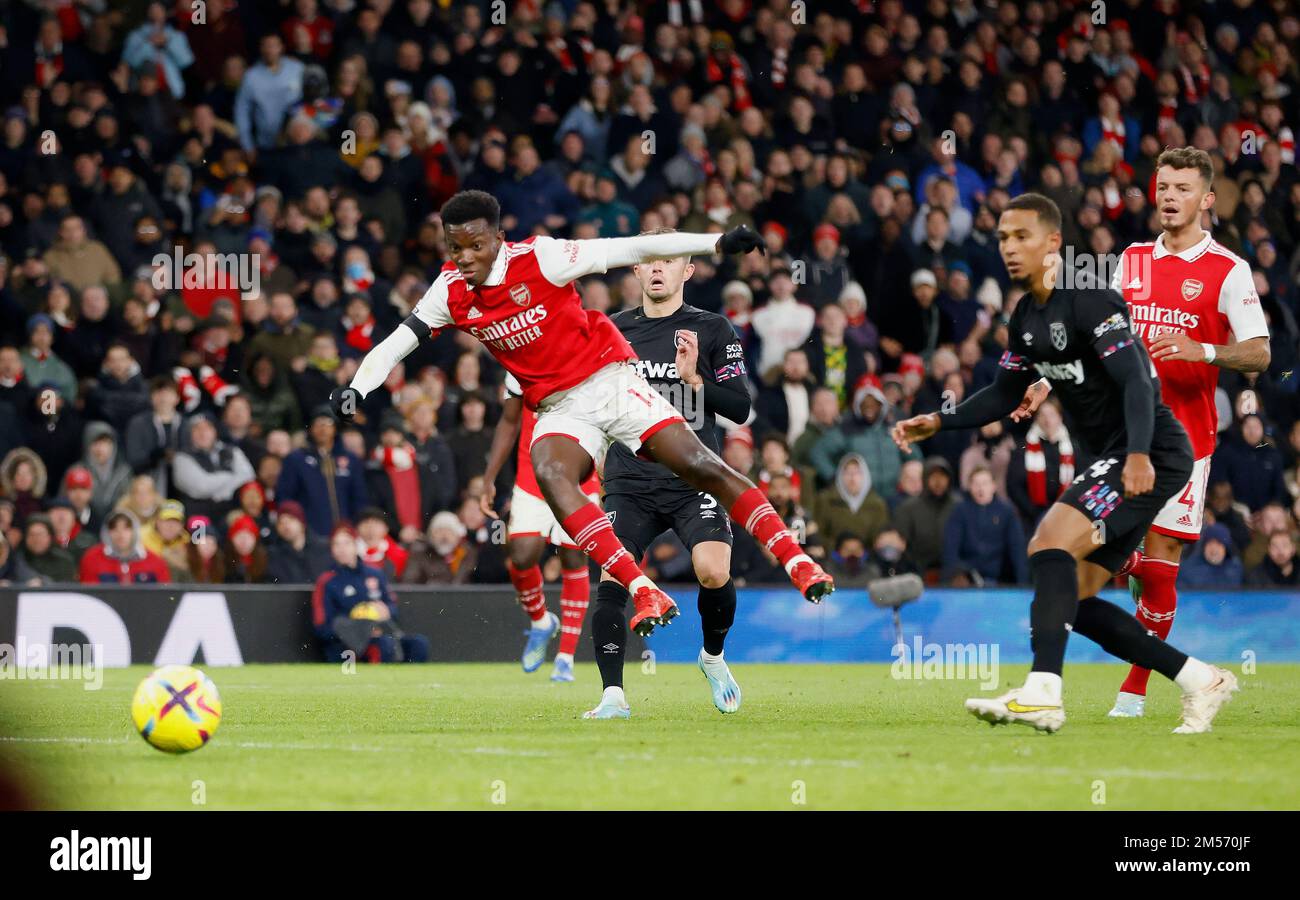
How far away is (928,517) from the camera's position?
15359mm

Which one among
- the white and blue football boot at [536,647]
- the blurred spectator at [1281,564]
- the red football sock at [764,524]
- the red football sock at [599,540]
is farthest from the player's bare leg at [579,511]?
the blurred spectator at [1281,564]

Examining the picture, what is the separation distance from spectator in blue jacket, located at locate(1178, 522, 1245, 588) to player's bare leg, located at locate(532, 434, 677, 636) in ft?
29.7

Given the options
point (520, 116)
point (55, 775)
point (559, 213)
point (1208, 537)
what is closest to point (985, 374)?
point (1208, 537)

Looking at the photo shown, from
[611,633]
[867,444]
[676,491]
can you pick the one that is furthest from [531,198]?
[611,633]

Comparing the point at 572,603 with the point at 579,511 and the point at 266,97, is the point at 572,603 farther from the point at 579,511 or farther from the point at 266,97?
the point at 266,97

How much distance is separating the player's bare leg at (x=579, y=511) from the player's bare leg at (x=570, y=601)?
3.85 m

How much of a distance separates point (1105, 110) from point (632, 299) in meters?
6.60

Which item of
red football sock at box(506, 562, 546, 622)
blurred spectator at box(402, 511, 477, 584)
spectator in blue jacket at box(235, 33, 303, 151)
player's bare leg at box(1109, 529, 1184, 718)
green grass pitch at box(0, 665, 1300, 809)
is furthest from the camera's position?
spectator in blue jacket at box(235, 33, 303, 151)

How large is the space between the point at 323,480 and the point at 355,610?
4.04 ft

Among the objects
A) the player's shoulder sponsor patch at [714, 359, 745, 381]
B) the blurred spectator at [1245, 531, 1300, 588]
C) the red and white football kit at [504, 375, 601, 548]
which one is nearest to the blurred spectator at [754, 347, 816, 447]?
the blurred spectator at [1245, 531, 1300, 588]

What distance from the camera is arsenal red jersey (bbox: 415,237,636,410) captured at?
322 inches

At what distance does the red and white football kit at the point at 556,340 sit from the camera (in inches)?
321

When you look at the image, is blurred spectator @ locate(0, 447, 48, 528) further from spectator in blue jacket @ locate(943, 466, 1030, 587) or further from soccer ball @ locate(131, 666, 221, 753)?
soccer ball @ locate(131, 666, 221, 753)

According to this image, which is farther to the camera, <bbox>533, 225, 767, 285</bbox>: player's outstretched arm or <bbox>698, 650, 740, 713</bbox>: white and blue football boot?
<bbox>698, 650, 740, 713</bbox>: white and blue football boot
